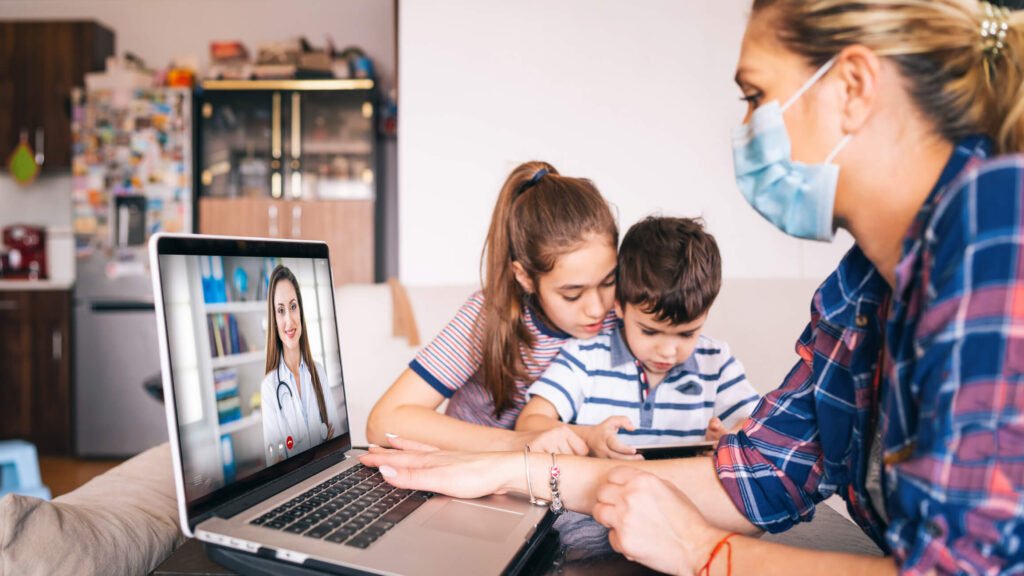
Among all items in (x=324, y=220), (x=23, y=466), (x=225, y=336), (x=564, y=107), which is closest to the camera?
(x=225, y=336)

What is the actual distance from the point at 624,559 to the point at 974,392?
0.39 metres

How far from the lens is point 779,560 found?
64 cm

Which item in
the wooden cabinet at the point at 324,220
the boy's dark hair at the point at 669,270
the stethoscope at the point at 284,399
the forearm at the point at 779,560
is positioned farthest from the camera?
the wooden cabinet at the point at 324,220

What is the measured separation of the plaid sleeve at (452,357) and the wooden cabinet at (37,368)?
330 cm

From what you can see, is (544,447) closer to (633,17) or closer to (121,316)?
(633,17)

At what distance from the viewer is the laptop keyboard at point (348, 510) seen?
664mm

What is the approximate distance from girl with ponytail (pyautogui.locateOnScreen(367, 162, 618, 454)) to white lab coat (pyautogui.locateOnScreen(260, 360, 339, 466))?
40 centimetres

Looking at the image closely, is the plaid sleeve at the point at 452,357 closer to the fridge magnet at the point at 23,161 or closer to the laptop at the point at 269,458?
the laptop at the point at 269,458

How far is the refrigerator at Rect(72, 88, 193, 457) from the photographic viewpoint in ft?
12.6

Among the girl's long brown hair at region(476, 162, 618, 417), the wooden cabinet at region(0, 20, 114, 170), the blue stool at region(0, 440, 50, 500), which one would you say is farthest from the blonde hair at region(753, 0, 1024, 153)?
the wooden cabinet at region(0, 20, 114, 170)

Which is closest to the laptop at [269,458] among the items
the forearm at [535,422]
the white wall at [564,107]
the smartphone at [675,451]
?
the smartphone at [675,451]

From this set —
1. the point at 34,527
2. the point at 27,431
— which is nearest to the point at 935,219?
the point at 34,527

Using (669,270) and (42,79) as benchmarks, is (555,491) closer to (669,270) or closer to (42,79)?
(669,270)

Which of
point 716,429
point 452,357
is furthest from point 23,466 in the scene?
point 716,429
